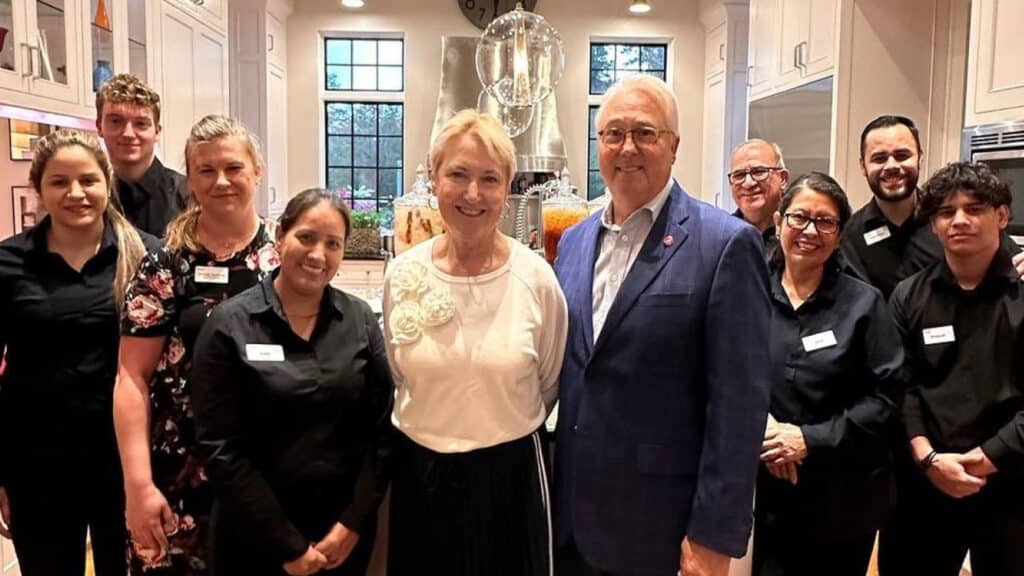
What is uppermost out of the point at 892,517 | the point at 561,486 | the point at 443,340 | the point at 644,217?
the point at 644,217

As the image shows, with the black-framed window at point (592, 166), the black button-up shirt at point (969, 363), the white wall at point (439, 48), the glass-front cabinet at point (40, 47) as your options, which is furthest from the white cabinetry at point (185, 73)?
the black-framed window at point (592, 166)

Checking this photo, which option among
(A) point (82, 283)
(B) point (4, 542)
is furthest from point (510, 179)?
(B) point (4, 542)

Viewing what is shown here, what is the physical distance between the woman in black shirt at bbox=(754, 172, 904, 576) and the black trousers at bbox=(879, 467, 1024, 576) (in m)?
0.22

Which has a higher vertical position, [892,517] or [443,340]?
[443,340]

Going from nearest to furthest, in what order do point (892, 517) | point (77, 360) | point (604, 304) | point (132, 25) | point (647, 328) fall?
point (647, 328) → point (604, 304) → point (77, 360) → point (892, 517) → point (132, 25)

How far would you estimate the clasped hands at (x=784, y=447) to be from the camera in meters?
1.73

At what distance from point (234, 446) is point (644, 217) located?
2.91 ft

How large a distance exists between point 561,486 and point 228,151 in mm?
967

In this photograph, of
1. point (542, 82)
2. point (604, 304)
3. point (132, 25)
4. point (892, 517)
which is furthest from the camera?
point (132, 25)

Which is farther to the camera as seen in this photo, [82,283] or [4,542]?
[4,542]

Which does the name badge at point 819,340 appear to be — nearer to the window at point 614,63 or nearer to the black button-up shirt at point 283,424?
the black button-up shirt at point 283,424

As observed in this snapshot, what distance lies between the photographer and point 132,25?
3.37 m

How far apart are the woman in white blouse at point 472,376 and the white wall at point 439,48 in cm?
525

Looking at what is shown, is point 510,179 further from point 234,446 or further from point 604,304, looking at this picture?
point 234,446
